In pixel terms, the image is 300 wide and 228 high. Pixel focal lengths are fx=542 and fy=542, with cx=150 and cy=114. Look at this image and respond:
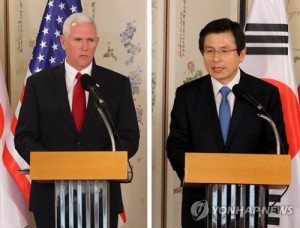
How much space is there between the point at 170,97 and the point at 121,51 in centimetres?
43

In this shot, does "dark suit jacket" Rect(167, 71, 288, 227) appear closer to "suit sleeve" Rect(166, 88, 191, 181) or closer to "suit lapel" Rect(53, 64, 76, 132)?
"suit sleeve" Rect(166, 88, 191, 181)

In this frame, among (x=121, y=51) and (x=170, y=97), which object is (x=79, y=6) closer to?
(x=121, y=51)

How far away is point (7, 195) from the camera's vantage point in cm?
308

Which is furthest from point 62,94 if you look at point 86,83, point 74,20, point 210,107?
point 210,107

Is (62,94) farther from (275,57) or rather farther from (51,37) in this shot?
(275,57)

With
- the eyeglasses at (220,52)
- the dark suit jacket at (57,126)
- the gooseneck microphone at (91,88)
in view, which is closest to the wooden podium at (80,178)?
the gooseneck microphone at (91,88)

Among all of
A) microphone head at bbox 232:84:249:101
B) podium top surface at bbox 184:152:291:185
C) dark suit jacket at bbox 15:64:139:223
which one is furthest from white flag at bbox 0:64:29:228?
microphone head at bbox 232:84:249:101

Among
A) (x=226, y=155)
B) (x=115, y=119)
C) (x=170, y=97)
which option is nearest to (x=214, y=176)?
(x=226, y=155)

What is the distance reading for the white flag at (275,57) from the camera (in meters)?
3.12

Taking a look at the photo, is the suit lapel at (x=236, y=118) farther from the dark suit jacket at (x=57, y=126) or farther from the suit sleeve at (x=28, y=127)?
A: the suit sleeve at (x=28, y=127)

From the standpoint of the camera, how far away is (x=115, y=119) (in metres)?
2.88

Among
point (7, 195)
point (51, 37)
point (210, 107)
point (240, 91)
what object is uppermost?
point (51, 37)

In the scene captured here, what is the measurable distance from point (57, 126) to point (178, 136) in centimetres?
65

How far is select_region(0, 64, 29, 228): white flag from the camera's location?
3.06 metres
